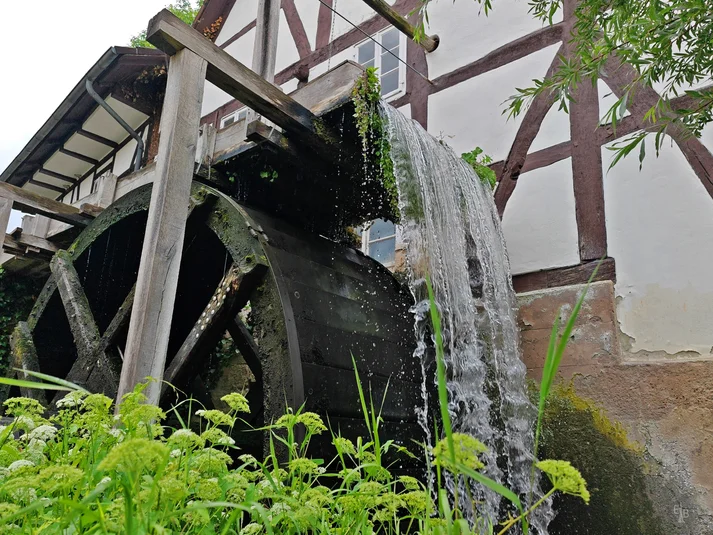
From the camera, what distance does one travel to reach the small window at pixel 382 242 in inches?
192

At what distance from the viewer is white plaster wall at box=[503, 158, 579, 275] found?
389 cm

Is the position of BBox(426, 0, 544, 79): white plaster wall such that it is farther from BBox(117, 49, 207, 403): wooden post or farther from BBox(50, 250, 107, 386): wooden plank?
BBox(50, 250, 107, 386): wooden plank

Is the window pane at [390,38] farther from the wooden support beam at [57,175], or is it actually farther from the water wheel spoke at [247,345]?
the wooden support beam at [57,175]

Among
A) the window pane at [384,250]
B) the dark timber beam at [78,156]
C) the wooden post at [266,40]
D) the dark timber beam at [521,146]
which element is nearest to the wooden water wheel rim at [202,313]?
the wooden post at [266,40]

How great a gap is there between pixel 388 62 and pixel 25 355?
12.8 feet

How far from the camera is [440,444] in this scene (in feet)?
2.95

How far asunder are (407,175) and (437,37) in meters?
2.38

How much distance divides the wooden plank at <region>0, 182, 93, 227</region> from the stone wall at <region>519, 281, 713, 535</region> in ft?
12.2

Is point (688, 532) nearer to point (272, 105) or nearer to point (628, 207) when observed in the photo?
point (628, 207)

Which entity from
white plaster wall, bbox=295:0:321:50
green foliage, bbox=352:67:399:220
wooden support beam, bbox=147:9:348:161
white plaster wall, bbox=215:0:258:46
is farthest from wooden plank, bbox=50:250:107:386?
white plaster wall, bbox=215:0:258:46

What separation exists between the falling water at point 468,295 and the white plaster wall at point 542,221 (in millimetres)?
194

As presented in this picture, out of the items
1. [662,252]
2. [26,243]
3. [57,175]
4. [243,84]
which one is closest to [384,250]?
[662,252]

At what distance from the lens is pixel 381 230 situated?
505 centimetres

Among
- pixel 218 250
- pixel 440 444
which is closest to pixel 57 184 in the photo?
pixel 218 250
